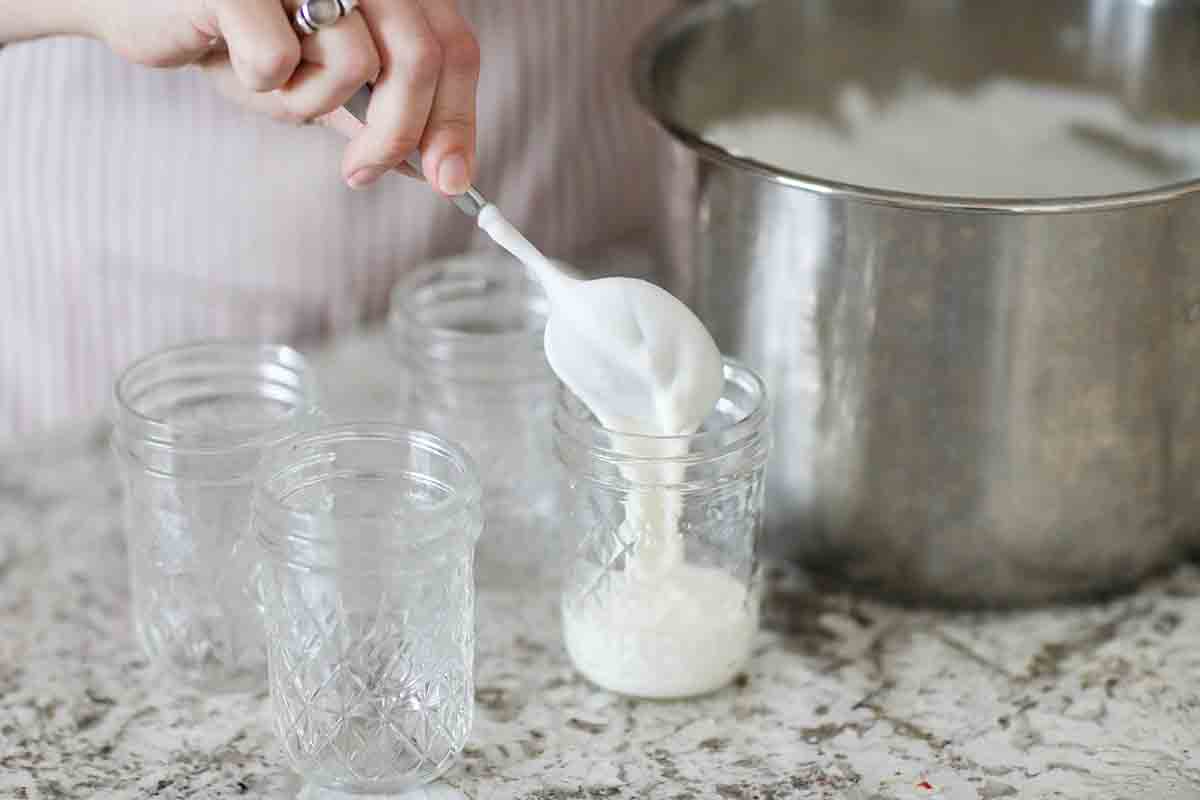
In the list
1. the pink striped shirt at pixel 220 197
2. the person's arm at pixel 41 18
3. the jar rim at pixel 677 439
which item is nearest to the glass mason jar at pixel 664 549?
the jar rim at pixel 677 439

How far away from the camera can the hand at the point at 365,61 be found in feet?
2.66

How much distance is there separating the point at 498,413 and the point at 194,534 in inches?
8.8

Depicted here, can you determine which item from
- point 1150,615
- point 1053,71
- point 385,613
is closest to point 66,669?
point 385,613

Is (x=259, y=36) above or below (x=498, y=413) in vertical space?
above

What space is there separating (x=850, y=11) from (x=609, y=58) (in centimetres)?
22

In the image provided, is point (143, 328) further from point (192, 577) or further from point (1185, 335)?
point (1185, 335)

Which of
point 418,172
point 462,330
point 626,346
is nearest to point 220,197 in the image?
point 462,330

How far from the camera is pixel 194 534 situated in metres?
0.90

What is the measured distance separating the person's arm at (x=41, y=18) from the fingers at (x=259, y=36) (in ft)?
0.48

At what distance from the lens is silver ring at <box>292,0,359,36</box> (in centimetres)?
82

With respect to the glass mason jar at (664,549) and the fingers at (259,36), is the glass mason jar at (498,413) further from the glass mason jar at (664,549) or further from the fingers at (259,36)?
the fingers at (259,36)

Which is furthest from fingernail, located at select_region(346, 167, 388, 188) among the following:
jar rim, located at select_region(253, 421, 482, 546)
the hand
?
jar rim, located at select_region(253, 421, 482, 546)

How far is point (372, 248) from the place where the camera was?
1.34 meters

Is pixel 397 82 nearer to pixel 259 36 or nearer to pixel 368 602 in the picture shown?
pixel 259 36
